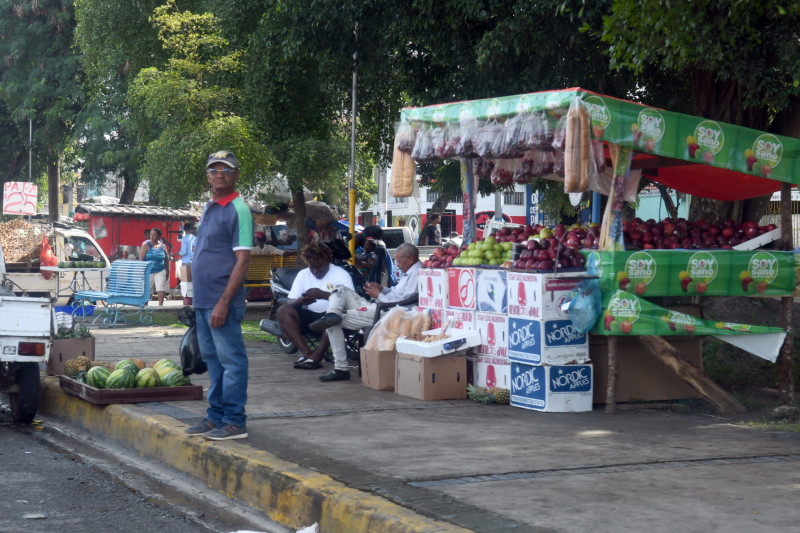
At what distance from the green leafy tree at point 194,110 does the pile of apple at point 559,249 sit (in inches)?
397

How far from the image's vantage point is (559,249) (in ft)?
27.0

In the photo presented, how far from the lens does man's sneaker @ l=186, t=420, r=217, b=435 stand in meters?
6.79

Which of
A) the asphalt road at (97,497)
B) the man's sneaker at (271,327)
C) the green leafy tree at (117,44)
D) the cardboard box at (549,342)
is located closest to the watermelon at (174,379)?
the asphalt road at (97,497)

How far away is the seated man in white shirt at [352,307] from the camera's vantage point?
32.5 feet

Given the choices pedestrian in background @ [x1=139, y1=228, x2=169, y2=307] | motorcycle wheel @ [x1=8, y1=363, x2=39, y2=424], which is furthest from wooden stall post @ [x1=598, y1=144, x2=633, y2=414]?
pedestrian in background @ [x1=139, y1=228, x2=169, y2=307]

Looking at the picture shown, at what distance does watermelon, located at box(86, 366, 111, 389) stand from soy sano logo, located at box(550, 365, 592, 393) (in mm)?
3762

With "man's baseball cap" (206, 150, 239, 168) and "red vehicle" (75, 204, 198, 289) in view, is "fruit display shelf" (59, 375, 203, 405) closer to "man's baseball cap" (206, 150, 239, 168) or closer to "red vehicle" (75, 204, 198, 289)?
"man's baseball cap" (206, 150, 239, 168)

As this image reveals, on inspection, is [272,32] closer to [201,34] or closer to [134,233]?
[201,34]

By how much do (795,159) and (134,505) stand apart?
6307 mm

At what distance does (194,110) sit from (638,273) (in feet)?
41.4

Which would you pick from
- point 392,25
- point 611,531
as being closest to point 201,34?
point 392,25

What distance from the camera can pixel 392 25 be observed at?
12734 mm

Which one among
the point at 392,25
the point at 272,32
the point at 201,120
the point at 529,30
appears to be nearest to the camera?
the point at 529,30

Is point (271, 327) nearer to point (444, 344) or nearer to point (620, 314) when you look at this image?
point (444, 344)
